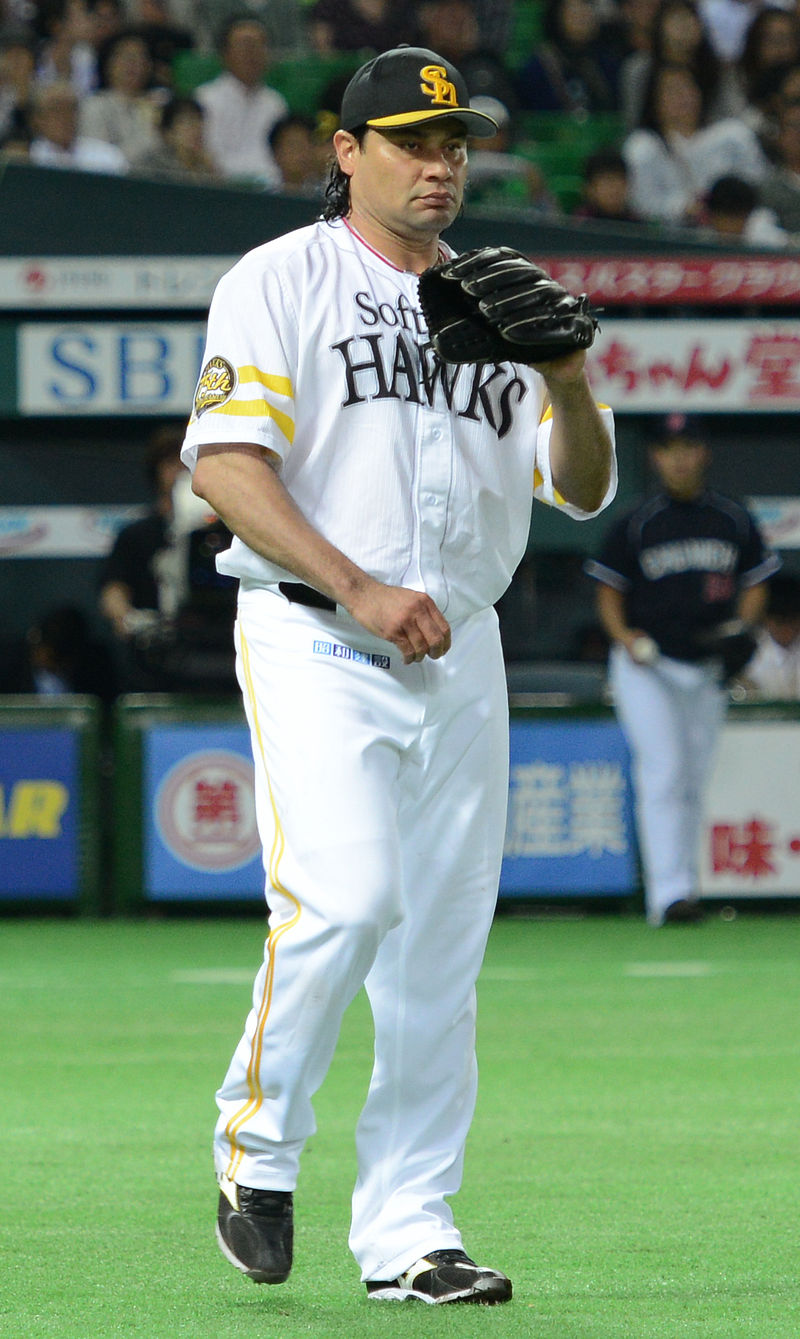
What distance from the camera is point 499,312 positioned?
3.22 metres

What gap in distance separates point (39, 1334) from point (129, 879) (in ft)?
22.8

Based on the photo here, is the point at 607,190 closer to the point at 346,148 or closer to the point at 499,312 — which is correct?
the point at 346,148

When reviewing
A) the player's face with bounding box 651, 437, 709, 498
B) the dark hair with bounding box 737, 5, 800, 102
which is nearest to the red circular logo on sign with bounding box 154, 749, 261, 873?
the player's face with bounding box 651, 437, 709, 498

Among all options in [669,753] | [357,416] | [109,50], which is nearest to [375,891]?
[357,416]

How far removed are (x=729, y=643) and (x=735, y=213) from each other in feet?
14.6

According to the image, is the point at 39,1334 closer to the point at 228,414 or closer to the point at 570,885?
the point at 228,414

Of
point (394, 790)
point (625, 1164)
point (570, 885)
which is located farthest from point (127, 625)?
point (394, 790)

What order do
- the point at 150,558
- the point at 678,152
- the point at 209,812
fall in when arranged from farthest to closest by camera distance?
the point at 678,152 → the point at 150,558 → the point at 209,812

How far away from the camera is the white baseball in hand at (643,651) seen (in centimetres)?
943

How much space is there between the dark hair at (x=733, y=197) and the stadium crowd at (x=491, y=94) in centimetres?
1

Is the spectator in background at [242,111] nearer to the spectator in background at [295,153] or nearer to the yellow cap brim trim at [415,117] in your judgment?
the spectator in background at [295,153]

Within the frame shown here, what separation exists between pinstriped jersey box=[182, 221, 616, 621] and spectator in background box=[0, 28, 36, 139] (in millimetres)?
10318

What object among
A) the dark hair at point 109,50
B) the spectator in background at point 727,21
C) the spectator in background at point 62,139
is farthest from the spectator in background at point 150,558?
the spectator in background at point 727,21

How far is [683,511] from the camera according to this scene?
380 inches
